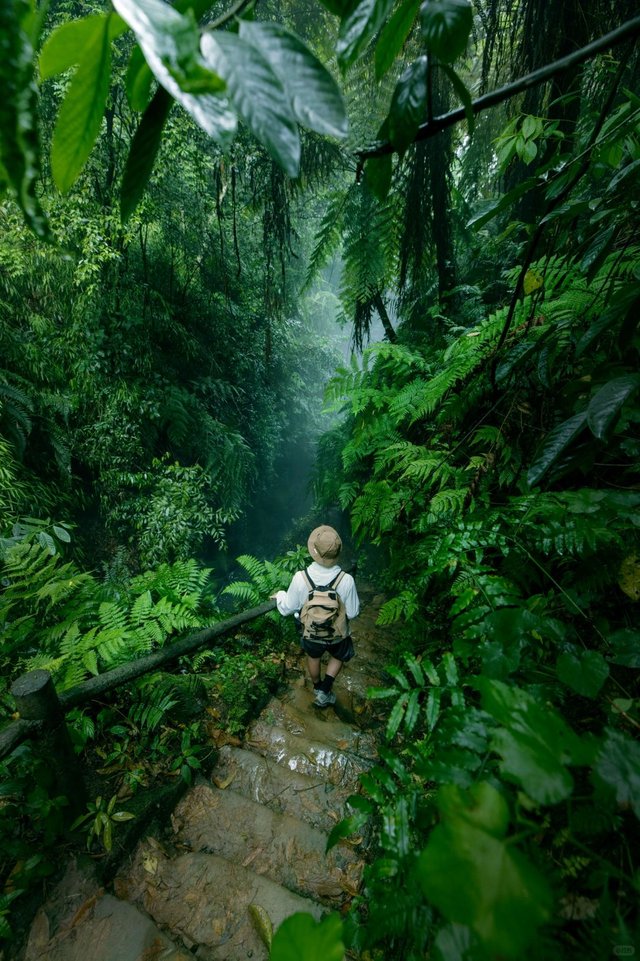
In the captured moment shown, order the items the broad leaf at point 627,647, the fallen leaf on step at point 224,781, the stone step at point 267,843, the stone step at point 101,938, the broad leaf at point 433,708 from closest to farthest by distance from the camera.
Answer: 1. the broad leaf at point 627,647
2. the broad leaf at point 433,708
3. the stone step at point 101,938
4. the stone step at point 267,843
5. the fallen leaf on step at point 224,781

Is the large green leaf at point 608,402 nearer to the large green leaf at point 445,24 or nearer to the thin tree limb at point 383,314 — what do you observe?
the large green leaf at point 445,24

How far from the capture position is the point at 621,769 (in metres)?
0.57

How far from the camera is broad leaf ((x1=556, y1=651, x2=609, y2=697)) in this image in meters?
0.75

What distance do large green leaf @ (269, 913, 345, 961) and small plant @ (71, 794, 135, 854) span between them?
5.96 feet

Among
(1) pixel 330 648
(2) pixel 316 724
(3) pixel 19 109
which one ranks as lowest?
(2) pixel 316 724

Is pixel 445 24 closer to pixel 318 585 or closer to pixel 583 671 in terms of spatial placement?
pixel 583 671

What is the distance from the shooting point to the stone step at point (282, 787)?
2.14 meters

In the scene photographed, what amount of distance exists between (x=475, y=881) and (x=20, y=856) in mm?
2220

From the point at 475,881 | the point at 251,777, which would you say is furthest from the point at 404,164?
the point at 251,777

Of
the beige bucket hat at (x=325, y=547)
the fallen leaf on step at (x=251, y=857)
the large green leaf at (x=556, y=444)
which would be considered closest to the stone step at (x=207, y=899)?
the fallen leaf on step at (x=251, y=857)

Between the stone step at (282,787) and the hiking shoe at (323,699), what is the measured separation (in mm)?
613

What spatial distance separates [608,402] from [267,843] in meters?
2.49

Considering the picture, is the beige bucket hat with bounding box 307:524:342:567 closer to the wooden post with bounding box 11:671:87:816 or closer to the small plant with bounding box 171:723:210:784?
the small plant with bounding box 171:723:210:784

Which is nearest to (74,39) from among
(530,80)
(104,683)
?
(530,80)
